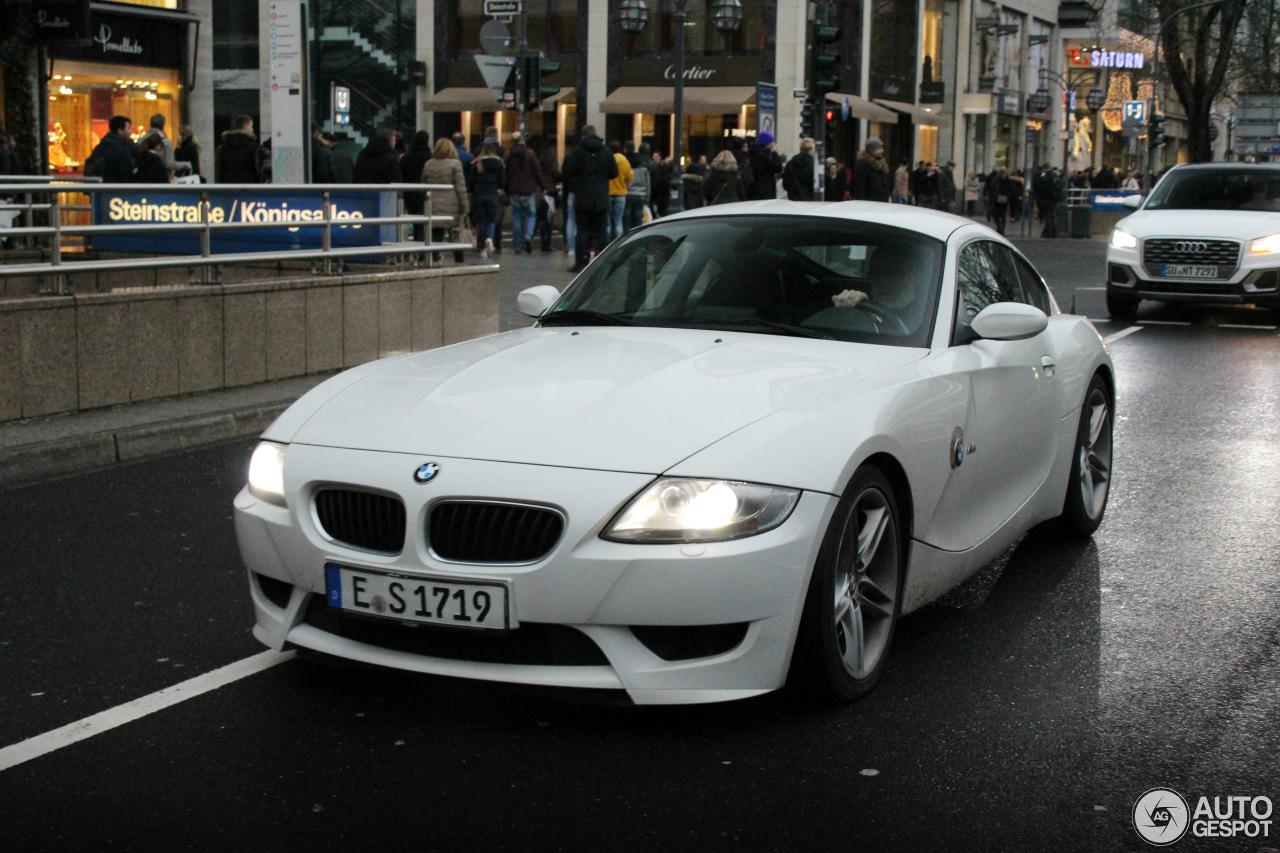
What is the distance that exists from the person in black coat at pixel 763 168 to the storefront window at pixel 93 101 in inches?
494

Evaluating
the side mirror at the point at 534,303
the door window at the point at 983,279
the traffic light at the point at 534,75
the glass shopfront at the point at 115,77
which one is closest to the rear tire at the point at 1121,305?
the door window at the point at 983,279

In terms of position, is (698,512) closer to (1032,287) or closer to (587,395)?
(587,395)

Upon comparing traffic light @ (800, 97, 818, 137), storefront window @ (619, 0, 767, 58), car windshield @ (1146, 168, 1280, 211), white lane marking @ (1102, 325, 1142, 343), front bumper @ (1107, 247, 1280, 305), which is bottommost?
white lane marking @ (1102, 325, 1142, 343)

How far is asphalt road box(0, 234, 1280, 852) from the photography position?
11.2 ft

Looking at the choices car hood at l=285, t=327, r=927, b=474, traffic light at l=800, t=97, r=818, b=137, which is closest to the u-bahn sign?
traffic light at l=800, t=97, r=818, b=137

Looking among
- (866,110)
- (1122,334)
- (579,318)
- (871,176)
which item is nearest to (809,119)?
(871,176)

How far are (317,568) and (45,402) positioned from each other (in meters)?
5.31

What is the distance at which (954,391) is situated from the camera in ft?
15.5

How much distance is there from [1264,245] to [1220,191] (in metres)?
1.50

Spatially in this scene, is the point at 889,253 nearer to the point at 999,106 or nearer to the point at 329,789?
the point at 329,789

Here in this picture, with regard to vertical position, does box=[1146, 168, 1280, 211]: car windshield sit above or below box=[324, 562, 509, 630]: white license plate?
above

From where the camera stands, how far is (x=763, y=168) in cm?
2172

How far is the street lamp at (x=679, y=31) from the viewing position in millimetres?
24453

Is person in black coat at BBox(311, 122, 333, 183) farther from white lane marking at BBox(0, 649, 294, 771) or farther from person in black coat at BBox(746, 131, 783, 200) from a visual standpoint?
white lane marking at BBox(0, 649, 294, 771)
